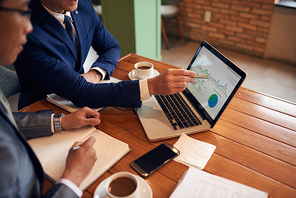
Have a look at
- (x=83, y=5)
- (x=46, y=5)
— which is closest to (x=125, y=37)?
(x=83, y=5)

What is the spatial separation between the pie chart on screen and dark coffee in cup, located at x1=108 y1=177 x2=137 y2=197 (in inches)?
17.9

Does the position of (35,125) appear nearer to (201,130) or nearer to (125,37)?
(201,130)

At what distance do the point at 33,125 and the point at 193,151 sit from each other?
0.62 m

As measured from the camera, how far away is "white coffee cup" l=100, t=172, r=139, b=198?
2.00 feet

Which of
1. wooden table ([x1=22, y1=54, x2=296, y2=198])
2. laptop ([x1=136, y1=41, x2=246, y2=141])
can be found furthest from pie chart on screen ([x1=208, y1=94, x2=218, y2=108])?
wooden table ([x1=22, y1=54, x2=296, y2=198])

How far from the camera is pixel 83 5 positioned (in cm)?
129

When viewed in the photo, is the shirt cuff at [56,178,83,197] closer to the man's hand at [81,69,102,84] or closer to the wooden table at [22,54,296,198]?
the wooden table at [22,54,296,198]

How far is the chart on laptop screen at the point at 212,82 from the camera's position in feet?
2.81

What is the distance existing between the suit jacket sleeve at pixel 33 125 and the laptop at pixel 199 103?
1.24 ft

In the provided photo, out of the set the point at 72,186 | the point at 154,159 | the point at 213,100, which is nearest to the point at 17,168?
the point at 72,186

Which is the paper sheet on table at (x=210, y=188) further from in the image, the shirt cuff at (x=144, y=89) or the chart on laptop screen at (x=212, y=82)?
the shirt cuff at (x=144, y=89)

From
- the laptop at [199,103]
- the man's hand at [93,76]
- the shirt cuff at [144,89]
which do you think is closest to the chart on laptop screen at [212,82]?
the laptop at [199,103]

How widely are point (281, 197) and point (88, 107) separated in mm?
801

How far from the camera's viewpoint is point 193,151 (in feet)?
2.69
